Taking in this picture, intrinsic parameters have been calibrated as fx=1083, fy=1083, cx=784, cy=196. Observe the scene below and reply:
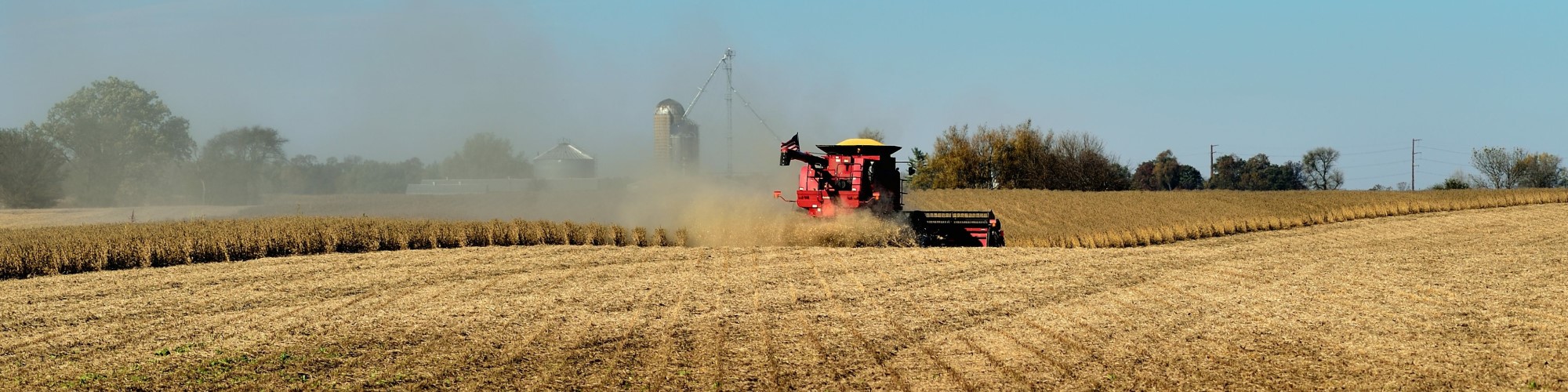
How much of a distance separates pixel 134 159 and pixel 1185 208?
50517 mm

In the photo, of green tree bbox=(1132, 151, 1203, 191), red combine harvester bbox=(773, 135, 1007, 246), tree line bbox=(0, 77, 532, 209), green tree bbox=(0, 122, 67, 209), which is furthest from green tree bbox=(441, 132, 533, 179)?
green tree bbox=(1132, 151, 1203, 191)

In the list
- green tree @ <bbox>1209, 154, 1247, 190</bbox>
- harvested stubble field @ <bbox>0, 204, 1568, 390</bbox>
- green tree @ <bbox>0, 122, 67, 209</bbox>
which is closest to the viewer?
harvested stubble field @ <bbox>0, 204, 1568, 390</bbox>

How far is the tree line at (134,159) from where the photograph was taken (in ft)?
164

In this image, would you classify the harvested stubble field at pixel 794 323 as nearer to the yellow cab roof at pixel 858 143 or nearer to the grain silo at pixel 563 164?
the yellow cab roof at pixel 858 143

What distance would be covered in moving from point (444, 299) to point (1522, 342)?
11315mm

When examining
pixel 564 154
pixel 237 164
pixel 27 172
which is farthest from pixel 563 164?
pixel 27 172

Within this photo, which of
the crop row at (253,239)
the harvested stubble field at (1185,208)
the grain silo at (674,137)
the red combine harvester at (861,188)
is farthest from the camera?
the grain silo at (674,137)

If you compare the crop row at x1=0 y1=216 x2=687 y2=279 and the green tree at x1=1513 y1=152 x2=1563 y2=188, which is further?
the green tree at x1=1513 y1=152 x2=1563 y2=188

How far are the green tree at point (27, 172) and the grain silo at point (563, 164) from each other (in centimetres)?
2338

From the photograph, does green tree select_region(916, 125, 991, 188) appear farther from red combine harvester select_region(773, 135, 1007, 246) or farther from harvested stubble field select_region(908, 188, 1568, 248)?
red combine harvester select_region(773, 135, 1007, 246)

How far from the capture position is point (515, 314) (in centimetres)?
1184

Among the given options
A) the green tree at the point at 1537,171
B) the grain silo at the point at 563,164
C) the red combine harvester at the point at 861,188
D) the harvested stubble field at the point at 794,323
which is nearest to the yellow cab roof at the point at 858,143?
the red combine harvester at the point at 861,188

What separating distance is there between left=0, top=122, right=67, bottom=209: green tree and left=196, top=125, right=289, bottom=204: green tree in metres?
6.88

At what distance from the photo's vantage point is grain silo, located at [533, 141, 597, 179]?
63438 mm
